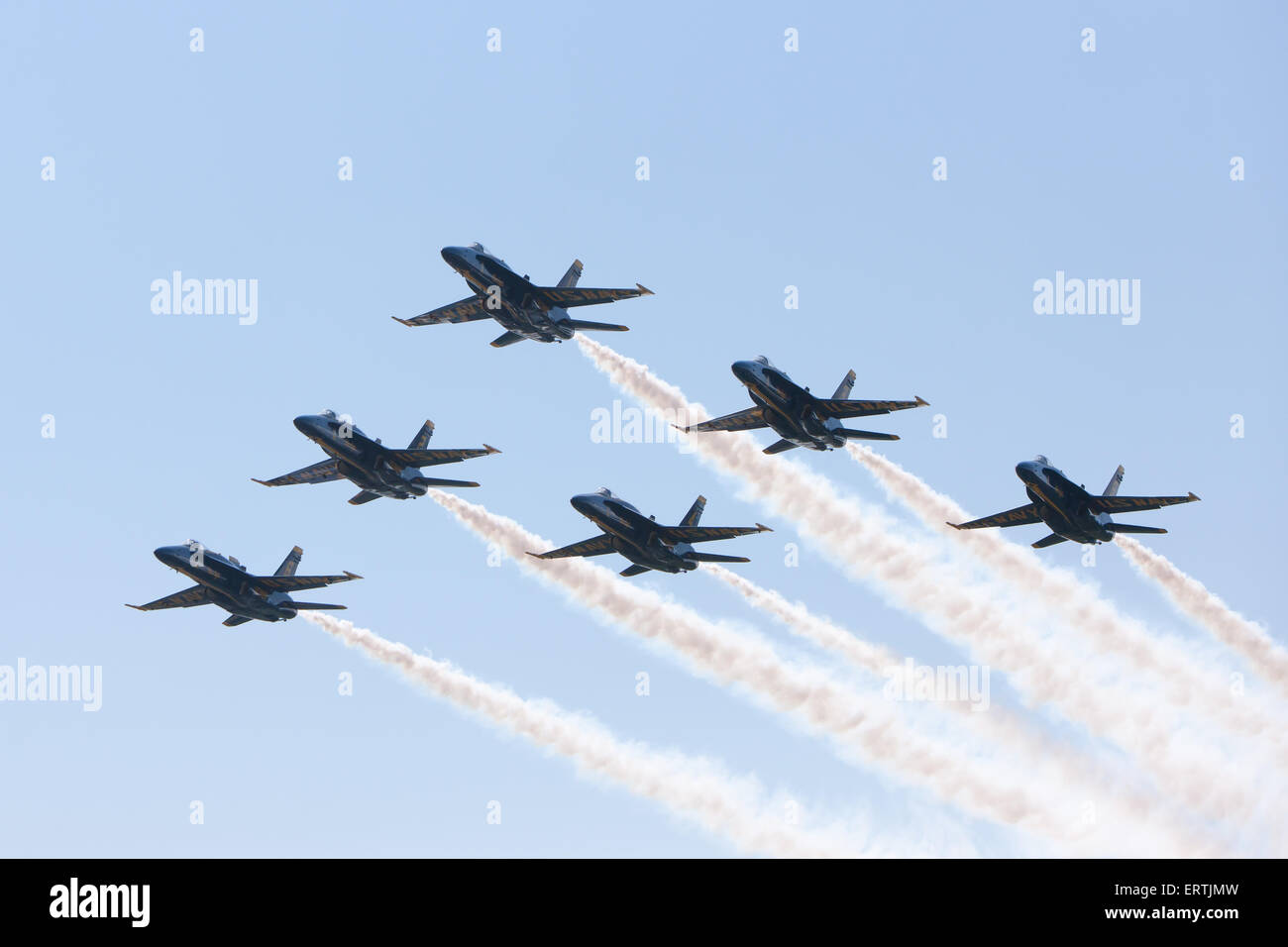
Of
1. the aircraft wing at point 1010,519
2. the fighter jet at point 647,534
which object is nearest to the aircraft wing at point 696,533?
the fighter jet at point 647,534

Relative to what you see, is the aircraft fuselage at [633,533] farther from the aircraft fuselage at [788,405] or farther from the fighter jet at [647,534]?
the aircraft fuselage at [788,405]

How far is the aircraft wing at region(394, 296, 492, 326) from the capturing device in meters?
111

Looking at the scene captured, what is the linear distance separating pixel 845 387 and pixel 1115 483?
18053mm

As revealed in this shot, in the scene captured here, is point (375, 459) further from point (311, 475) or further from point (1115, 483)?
point (1115, 483)

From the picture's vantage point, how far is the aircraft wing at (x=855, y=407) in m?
104

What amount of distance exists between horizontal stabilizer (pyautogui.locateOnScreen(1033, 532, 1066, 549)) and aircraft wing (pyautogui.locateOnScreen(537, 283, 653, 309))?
98.2 feet

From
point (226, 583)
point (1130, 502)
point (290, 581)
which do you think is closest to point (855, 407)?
point (1130, 502)

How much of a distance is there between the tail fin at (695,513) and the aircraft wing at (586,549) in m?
4.94

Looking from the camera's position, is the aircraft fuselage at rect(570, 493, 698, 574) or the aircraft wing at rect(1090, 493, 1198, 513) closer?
the aircraft fuselage at rect(570, 493, 698, 574)

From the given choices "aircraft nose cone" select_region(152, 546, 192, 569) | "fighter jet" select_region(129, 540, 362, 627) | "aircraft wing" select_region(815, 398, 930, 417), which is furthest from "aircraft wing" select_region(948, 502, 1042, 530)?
"aircraft nose cone" select_region(152, 546, 192, 569)

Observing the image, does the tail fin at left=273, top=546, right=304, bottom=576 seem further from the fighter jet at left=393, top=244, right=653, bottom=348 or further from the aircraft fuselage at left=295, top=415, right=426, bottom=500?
the fighter jet at left=393, top=244, right=653, bottom=348
